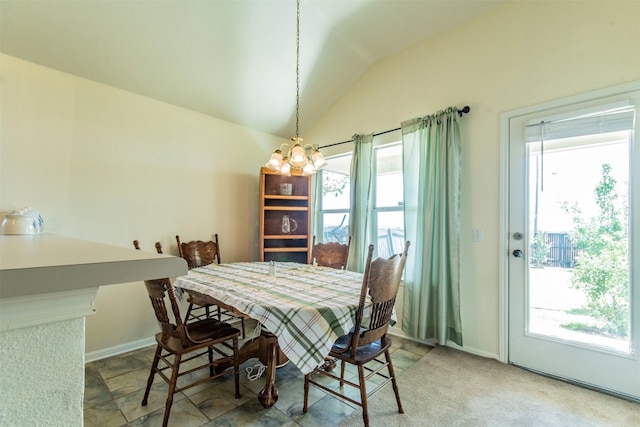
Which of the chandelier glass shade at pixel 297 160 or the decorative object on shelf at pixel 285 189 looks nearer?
the chandelier glass shade at pixel 297 160

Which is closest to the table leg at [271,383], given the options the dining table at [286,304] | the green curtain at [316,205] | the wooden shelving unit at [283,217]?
the dining table at [286,304]

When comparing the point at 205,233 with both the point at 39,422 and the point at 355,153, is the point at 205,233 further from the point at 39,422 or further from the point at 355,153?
the point at 39,422

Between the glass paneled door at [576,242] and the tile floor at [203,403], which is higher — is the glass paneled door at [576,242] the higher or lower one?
the higher one

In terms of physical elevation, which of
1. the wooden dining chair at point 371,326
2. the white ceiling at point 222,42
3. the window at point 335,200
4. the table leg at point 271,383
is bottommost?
the table leg at point 271,383

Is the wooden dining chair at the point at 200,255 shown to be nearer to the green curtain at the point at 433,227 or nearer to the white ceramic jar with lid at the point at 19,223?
the white ceramic jar with lid at the point at 19,223

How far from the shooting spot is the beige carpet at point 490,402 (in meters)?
1.78

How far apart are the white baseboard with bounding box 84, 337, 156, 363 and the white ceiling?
236 cm

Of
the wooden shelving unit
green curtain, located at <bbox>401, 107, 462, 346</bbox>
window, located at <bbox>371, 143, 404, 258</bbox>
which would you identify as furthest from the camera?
the wooden shelving unit

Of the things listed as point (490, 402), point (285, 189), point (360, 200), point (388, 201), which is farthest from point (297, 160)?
point (490, 402)

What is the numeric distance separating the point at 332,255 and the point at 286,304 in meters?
1.40

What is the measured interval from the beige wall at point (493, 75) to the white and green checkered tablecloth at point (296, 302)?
3.96 ft

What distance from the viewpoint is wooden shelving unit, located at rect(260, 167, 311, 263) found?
144 inches

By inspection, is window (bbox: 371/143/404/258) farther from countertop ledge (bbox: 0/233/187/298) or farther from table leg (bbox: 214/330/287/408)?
countertop ledge (bbox: 0/233/187/298)

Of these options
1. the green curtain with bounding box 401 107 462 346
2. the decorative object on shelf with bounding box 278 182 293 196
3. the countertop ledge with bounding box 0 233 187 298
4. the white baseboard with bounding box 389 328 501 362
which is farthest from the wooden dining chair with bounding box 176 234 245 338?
the countertop ledge with bounding box 0 233 187 298
